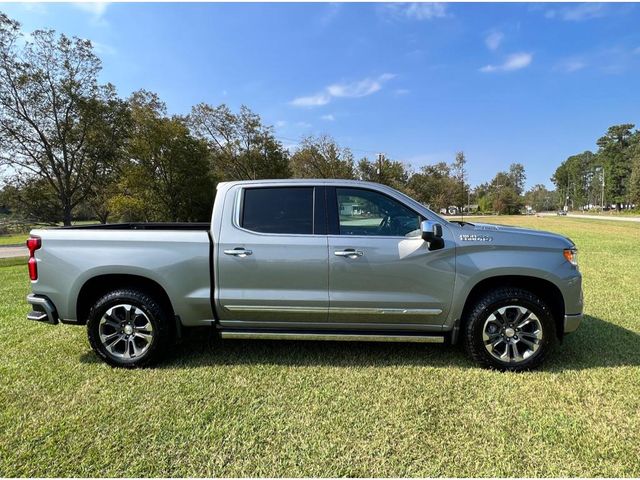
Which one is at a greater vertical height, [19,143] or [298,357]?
[19,143]

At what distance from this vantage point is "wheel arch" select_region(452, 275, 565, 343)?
3463 mm

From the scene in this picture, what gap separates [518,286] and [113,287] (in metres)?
4.04

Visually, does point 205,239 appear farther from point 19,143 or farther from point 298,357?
point 19,143

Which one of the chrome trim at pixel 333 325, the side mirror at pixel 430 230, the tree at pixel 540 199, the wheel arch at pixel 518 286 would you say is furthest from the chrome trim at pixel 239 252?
the tree at pixel 540 199

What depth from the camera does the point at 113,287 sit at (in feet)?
12.2

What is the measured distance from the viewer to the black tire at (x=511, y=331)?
11.0 ft

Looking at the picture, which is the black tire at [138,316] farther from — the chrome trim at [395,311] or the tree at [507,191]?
the tree at [507,191]

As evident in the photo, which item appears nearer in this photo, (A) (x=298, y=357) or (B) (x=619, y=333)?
(A) (x=298, y=357)

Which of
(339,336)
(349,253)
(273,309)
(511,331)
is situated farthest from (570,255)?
(273,309)

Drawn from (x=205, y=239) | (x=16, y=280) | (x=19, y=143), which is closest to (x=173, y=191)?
(x=19, y=143)

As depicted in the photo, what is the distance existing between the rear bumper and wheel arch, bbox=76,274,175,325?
8.3 inches

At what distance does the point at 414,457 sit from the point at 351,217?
2.05m

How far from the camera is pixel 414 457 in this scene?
2328 millimetres

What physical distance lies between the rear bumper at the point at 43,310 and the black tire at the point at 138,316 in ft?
1.19
